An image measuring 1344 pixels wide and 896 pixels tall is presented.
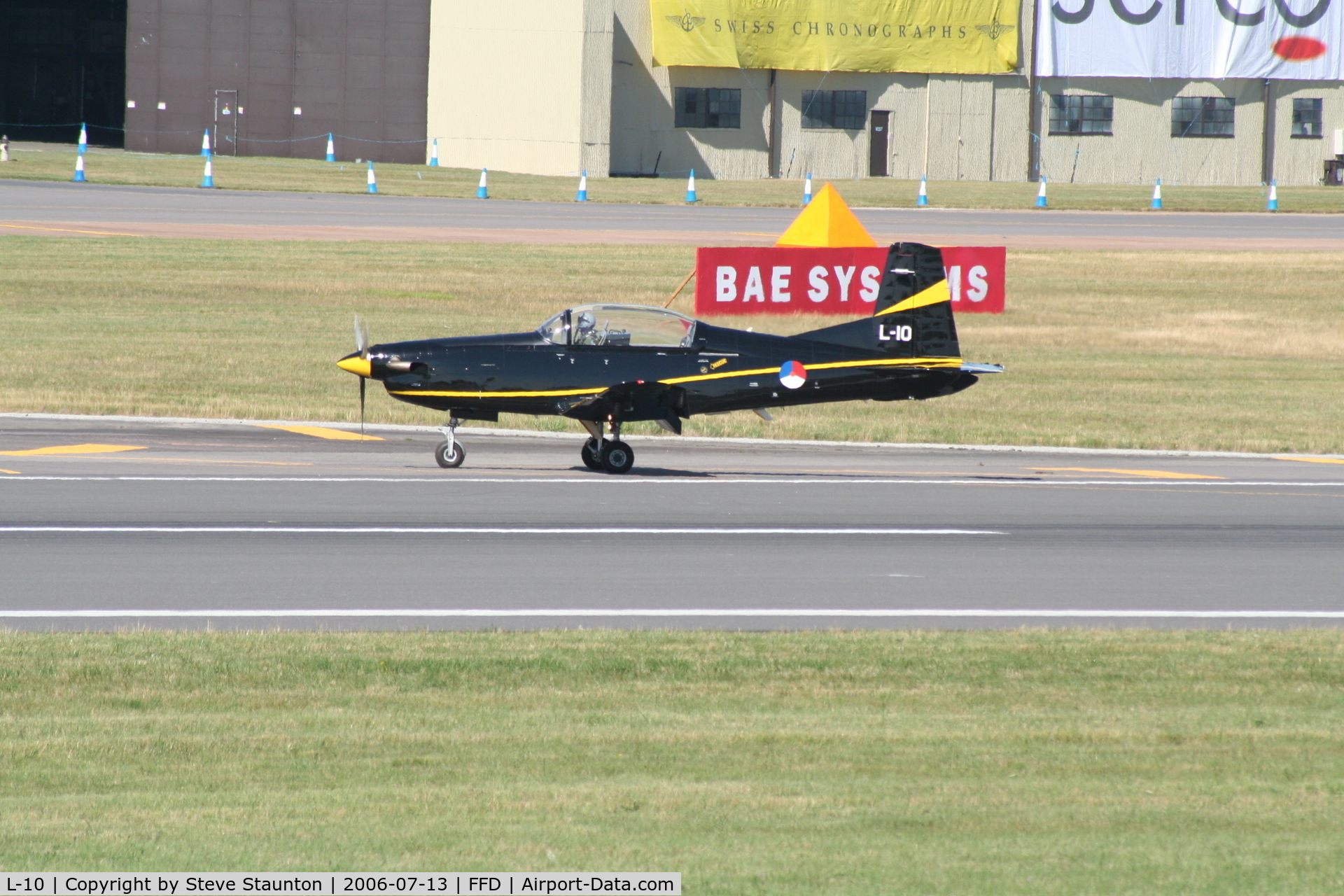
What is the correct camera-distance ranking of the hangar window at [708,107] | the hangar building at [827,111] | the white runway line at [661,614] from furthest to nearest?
the hangar window at [708,107], the hangar building at [827,111], the white runway line at [661,614]

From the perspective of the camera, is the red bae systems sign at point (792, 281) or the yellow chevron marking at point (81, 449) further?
the red bae systems sign at point (792, 281)

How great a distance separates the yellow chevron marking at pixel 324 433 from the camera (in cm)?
2116

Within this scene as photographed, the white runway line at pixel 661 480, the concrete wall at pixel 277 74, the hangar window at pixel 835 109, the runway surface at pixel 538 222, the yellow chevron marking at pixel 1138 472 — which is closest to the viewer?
the white runway line at pixel 661 480

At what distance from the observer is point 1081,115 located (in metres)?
63.3

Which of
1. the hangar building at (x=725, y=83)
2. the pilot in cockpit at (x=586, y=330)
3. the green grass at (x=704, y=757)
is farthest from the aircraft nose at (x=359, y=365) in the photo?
the hangar building at (x=725, y=83)

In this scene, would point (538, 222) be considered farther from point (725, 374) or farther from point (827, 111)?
point (725, 374)

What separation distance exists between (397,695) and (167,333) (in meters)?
21.2

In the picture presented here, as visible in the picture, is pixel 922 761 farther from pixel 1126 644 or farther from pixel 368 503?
pixel 368 503

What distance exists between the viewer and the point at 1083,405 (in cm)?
2522

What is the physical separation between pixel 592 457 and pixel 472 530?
13.0 ft

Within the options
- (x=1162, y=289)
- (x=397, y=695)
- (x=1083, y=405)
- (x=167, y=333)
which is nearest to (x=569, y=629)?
(x=397, y=695)

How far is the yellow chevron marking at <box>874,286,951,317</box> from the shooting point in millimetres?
18625

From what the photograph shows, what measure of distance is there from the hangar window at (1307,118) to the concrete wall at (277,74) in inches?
1398

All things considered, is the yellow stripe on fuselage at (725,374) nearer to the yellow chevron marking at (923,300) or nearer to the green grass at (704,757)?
the yellow chevron marking at (923,300)
